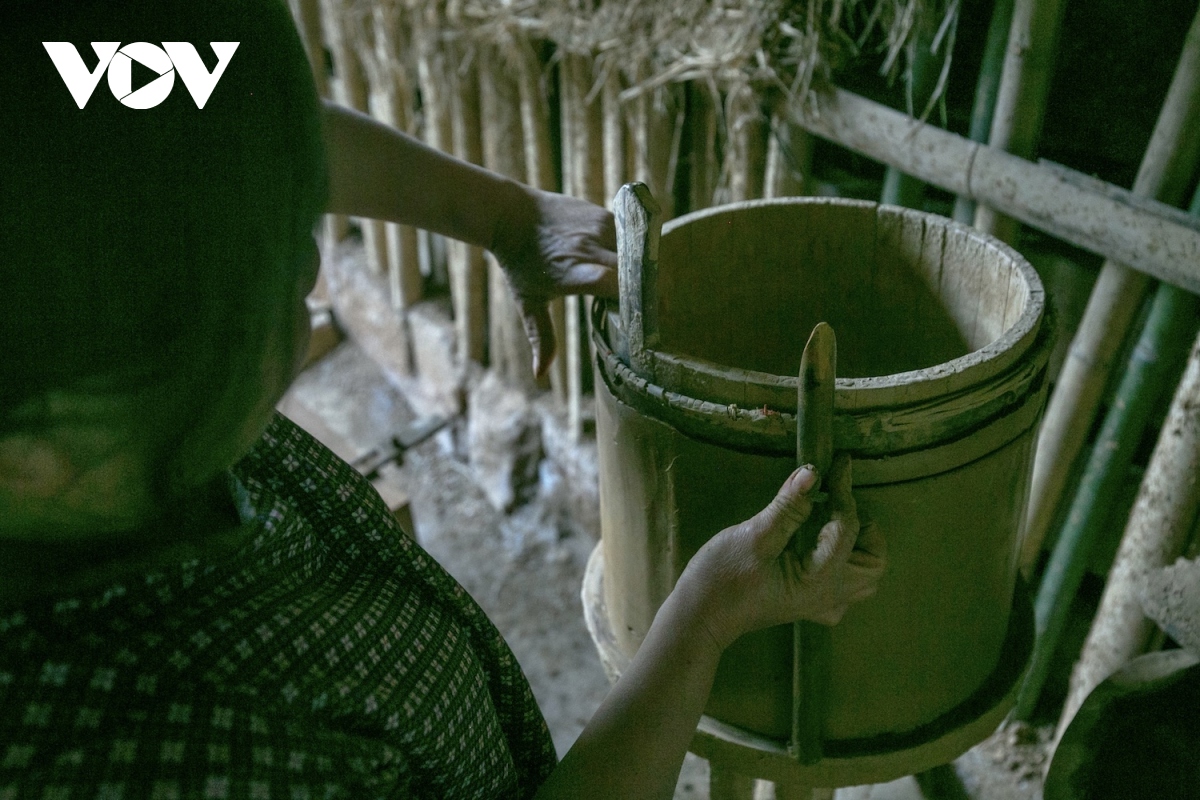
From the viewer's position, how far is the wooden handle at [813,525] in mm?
861

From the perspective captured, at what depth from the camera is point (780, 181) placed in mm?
2162

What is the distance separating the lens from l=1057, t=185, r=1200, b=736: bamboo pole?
1.63m

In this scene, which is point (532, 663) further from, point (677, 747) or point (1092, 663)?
point (677, 747)

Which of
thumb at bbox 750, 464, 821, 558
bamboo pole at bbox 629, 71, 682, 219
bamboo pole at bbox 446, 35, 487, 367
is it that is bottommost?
bamboo pole at bbox 446, 35, 487, 367

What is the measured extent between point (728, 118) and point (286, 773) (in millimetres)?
1717

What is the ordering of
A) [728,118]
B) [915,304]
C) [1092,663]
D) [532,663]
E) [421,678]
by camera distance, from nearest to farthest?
[421,678]
[915,304]
[1092,663]
[728,118]
[532,663]

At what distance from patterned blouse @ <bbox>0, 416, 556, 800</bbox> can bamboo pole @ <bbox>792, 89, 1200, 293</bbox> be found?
1160 mm

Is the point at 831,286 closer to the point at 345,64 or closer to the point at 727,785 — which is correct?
the point at 727,785

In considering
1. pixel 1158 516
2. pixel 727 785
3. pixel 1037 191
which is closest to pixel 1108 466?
pixel 1158 516

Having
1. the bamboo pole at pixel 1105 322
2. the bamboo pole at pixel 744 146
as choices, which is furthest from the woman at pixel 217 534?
the bamboo pole at pixel 744 146

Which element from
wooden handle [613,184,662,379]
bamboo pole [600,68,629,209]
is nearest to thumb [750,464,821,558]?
wooden handle [613,184,662,379]

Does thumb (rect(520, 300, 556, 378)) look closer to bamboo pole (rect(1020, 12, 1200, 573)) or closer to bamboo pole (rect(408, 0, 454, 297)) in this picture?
bamboo pole (rect(1020, 12, 1200, 573))

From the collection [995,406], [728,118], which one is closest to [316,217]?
[995,406]

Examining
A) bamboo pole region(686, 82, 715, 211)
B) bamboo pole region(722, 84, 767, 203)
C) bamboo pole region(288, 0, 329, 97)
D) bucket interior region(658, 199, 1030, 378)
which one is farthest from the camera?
bamboo pole region(288, 0, 329, 97)
